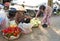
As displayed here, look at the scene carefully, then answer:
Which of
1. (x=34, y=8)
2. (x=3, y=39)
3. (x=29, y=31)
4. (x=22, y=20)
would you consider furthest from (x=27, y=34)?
(x=34, y=8)

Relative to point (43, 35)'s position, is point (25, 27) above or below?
above

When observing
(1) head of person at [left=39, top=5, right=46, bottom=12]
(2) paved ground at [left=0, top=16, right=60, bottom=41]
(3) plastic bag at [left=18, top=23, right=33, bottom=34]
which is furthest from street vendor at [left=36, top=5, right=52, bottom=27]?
(3) plastic bag at [left=18, top=23, right=33, bottom=34]

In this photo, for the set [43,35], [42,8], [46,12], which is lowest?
[43,35]

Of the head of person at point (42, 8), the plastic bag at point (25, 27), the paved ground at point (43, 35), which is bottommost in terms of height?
the paved ground at point (43, 35)

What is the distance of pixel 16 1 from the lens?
11172 mm

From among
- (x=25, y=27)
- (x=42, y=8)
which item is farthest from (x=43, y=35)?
(x=42, y=8)

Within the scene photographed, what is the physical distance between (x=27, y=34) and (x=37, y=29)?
0.92 metres

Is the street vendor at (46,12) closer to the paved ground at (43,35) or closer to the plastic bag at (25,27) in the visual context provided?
the paved ground at (43,35)

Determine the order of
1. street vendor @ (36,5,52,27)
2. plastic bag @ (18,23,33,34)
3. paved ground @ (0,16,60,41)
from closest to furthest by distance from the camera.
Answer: paved ground @ (0,16,60,41) < plastic bag @ (18,23,33,34) < street vendor @ (36,5,52,27)

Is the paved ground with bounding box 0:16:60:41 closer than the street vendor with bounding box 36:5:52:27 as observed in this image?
Yes

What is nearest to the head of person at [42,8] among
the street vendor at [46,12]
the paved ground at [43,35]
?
the street vendor at [46,12]

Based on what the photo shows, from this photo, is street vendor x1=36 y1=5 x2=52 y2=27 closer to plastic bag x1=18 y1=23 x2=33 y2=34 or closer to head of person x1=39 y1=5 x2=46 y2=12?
head of person x1=39 y1=5 x2=46 y2=12

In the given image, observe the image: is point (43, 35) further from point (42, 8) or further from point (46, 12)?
point (42, 8)

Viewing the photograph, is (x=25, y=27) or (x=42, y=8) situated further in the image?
(x=42, y=8)
